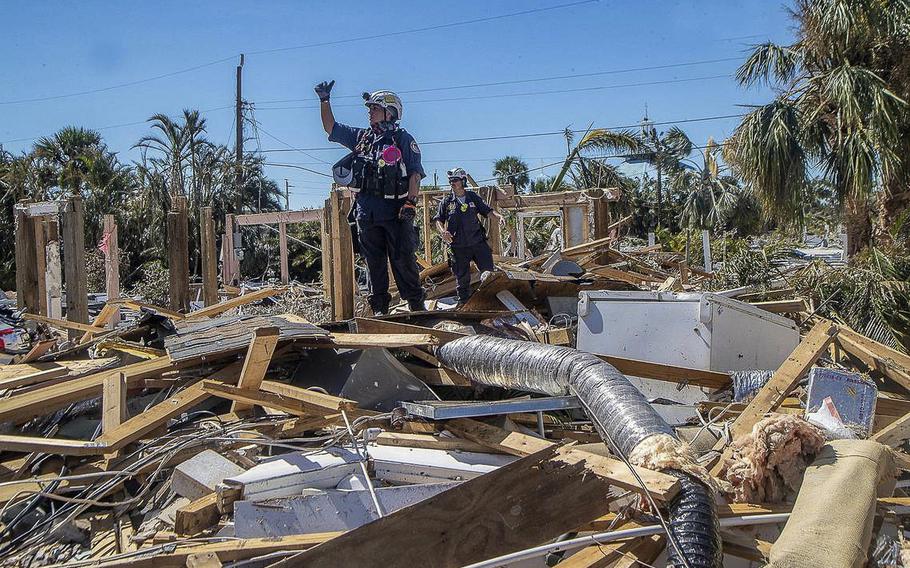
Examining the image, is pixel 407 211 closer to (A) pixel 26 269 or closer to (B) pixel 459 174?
(B) pixel 459 174

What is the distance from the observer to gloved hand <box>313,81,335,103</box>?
17.5ft

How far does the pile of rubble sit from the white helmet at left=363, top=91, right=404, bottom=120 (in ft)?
5.61

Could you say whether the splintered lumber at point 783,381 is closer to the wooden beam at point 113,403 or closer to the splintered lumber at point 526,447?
the splintered lumber at point 526,447

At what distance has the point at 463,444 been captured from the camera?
3.45 meters

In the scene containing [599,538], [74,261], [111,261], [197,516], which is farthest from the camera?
[111,261]

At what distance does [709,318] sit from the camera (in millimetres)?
4543

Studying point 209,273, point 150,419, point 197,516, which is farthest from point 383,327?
point 209,273

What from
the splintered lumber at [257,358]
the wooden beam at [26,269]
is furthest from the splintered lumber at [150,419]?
the wooden beam at [26,269]

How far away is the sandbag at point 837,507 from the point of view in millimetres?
2172

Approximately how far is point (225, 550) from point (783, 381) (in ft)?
10.0

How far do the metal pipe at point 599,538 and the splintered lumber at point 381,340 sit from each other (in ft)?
6.50

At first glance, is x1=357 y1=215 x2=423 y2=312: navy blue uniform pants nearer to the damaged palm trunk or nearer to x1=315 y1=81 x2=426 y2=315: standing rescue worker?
x1=315 y1=81 x2=426 y2=315: standing rescue worker

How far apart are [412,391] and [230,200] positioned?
24837 mm

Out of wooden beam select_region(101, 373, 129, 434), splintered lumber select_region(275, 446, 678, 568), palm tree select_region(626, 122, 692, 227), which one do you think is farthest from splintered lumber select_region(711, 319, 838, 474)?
palm tree select_region(626, 122, 692, 227)
